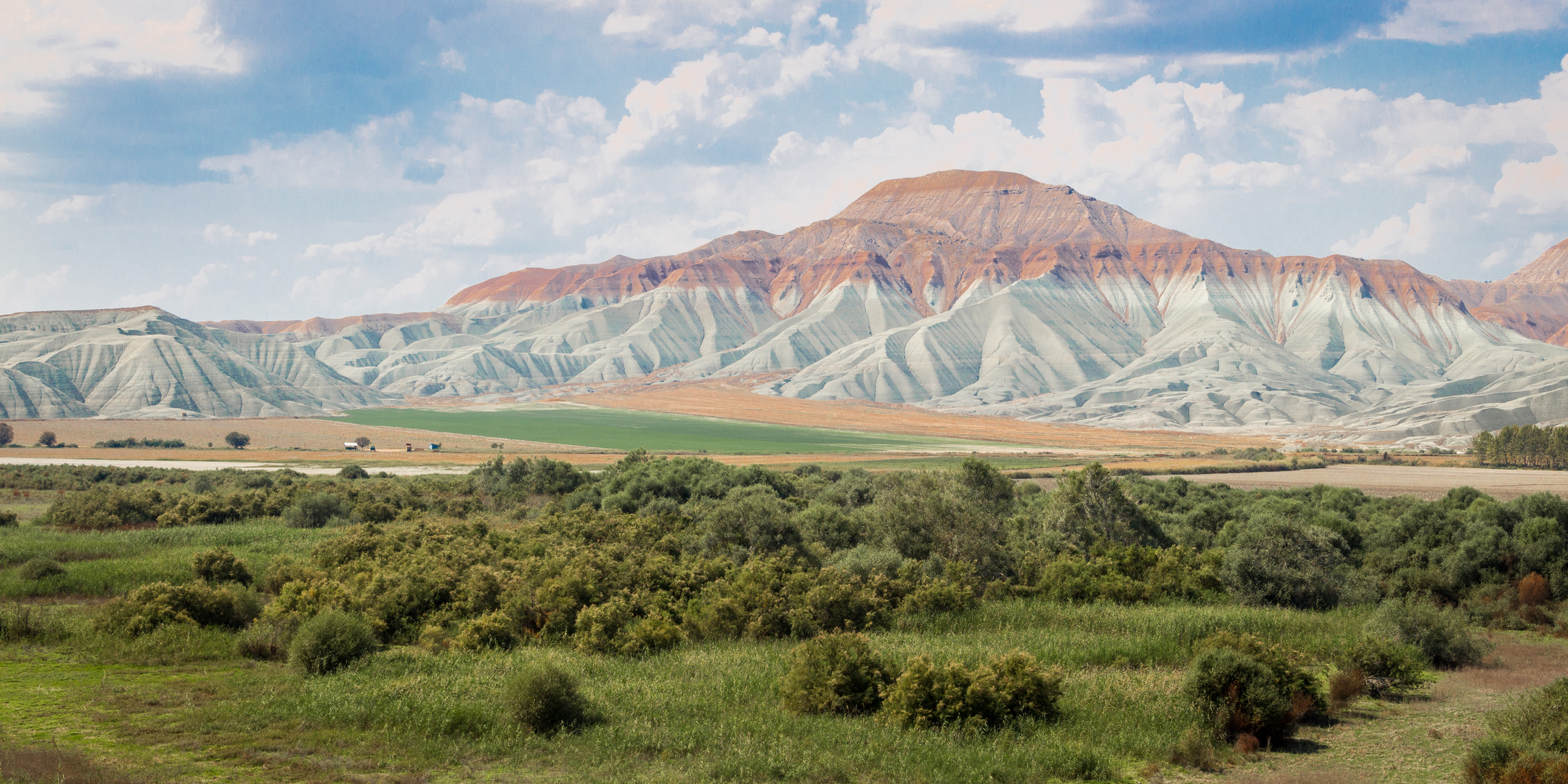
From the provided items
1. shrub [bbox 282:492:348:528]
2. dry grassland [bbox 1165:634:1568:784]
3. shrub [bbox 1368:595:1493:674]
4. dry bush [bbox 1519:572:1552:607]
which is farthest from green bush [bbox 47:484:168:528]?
dry bush [bbox 1519:572:1552:607]

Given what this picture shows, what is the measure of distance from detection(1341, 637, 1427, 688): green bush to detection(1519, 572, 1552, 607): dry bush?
37.1 ft

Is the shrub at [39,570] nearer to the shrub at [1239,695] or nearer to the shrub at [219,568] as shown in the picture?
the shrub at [219,568]

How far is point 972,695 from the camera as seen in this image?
12.7 meters

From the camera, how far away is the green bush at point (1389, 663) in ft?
50.9

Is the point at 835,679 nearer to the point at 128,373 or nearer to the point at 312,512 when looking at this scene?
the point at 312,512

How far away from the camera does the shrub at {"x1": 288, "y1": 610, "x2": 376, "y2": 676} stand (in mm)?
14938

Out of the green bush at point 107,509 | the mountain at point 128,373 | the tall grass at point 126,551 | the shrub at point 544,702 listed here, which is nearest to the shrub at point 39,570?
the tall grass at point 126,551

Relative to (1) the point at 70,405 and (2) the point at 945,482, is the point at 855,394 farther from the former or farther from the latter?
(2) the point at 945,482

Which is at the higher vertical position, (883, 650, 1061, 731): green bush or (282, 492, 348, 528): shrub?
(883, 650, 1061, 731): green bush

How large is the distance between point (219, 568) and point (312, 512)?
→ 14.5m

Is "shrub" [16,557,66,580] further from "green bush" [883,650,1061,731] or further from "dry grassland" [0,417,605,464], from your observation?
"dry grassland" [0,417,605,464]

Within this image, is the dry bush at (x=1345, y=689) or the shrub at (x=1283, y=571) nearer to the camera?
the dry bush at (x=1345, y=689)

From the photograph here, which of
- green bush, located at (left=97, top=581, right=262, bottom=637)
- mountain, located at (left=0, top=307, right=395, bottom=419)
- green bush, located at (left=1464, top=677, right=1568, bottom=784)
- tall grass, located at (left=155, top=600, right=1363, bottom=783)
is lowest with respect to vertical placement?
tall grass, located at (left=155, top=600, right=1363, bottom=783)

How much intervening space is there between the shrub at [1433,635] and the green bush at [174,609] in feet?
76.1
